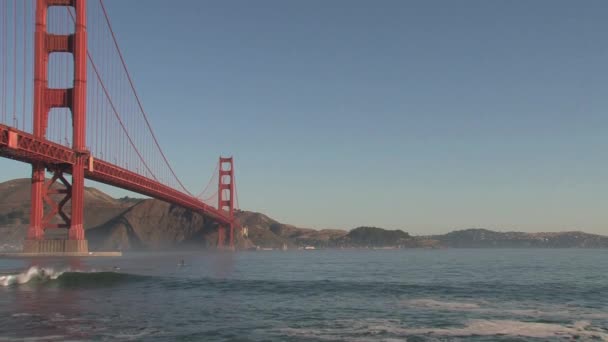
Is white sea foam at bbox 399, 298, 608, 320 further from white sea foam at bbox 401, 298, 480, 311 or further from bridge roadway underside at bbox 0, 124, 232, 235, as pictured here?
bridge roadway underside at bbox 0, 124, 232, 235

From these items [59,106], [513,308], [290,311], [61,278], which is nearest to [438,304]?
[513,308]

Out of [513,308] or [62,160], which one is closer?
[513,308]

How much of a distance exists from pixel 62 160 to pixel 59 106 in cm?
867

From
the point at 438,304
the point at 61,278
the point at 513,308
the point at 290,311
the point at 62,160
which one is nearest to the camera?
the point at 290,311

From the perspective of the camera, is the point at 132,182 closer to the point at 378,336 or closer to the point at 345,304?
the point at 345,304

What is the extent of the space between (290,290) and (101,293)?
430 inches

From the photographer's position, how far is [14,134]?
53.9 meters

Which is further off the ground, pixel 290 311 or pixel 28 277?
pixel 28 277

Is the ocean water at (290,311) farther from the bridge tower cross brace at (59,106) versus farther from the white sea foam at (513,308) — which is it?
the bridge tower cross brace at (59,106)

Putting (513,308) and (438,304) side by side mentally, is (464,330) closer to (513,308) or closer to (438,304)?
(438,304)

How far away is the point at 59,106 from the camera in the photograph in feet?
236

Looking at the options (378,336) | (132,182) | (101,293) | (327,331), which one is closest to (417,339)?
(378,336)

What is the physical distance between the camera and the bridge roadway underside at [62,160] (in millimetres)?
54625

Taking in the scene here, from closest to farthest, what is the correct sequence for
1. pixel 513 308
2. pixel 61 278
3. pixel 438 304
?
pixel 513 308
pixel 438 304
pixel 61 278
